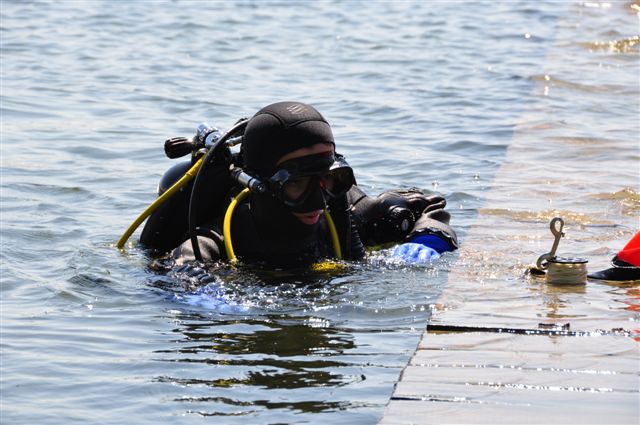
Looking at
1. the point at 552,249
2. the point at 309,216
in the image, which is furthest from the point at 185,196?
the point at 552,249

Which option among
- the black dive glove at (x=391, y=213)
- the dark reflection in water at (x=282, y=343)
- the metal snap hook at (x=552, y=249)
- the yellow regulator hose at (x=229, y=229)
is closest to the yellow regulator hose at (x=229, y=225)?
the yellow regulator hose at (x=229, y=229)

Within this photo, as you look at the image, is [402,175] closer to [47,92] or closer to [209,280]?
[209,280]

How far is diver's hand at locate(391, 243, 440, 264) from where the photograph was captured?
5527mm

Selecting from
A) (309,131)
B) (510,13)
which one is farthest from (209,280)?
(510,13)

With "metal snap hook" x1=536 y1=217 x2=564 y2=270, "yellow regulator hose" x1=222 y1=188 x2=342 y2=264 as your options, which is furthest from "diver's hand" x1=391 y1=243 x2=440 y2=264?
"metal snap hook" x1=536 y1=217 x2=564 y2=270

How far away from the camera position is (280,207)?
17.1 feet

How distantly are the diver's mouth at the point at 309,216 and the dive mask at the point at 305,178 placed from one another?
0.06 metres

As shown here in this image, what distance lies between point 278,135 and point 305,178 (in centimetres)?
21

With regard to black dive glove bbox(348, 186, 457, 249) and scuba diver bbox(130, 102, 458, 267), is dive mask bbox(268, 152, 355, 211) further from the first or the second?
black dive glove bbox(348, 186, 457, 249)

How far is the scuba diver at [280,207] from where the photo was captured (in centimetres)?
505

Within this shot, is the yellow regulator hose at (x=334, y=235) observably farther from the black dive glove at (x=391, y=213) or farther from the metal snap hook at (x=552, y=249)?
the metal snap hook at (x=552, y=249)

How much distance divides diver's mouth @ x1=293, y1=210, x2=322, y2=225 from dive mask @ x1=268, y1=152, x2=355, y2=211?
60mm

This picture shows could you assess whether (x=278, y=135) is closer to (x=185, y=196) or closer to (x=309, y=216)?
(x=309, y=216)

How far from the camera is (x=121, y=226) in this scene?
6945mm
